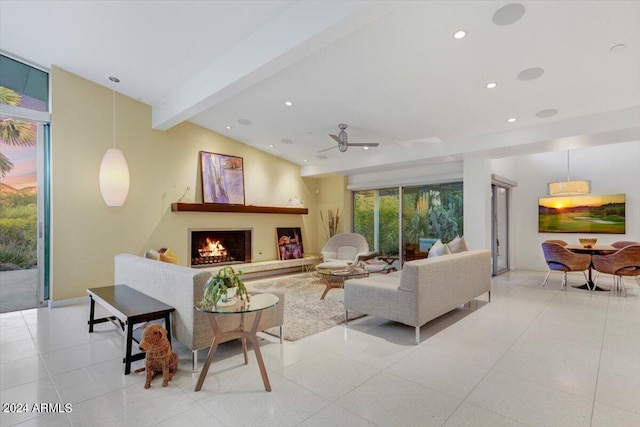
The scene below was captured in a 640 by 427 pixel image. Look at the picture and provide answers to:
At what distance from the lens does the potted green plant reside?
2377 millimetres

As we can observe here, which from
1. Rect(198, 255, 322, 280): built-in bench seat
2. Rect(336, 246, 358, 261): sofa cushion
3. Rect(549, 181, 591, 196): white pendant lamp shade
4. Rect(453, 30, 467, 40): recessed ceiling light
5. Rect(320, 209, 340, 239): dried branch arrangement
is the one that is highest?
Rect(453, 30, 467, 40): recessed ceiling light

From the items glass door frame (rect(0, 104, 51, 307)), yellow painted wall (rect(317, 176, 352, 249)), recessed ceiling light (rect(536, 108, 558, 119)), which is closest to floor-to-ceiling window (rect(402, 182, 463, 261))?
yellow painted wall (rect(317, 176, 352, 249))

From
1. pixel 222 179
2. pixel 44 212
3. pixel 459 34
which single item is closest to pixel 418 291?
pixel 459 34

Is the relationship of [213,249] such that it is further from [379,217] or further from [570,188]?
[570,188]

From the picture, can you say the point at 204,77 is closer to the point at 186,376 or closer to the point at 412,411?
the point at 186,376

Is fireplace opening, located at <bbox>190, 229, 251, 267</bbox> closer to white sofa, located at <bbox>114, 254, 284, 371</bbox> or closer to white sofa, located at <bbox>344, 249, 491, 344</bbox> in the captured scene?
white sofa, located at <bbox>114, 254, 284, 371</bbox>

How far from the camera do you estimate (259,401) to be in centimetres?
223

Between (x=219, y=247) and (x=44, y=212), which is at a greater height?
(x=44, y=212)

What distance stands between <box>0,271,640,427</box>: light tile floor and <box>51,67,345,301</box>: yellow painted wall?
1.32 m

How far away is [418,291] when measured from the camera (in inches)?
128

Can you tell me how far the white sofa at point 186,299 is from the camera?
8.87 ft

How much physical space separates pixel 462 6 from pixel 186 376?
13.2 feet

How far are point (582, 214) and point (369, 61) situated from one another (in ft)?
22.0

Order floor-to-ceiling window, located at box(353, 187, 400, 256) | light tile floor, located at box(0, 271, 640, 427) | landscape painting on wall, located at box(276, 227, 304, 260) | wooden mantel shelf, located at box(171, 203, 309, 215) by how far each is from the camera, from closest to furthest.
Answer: light tile floor, located at box(0, 271, 640, 427) < wooden mantel shelf, located at box(171, 203, 309, 215) < landscape painting on wall, located at box(276, 227, 304, 260) < floor-to-ceiling window, located at box(353, 187, 400, 256)
